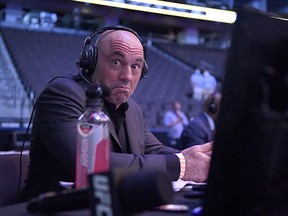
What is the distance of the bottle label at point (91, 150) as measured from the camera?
0.67 m

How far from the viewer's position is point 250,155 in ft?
1.47

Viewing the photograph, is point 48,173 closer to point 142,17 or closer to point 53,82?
point 53,82

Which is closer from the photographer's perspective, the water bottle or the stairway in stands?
the water bottle

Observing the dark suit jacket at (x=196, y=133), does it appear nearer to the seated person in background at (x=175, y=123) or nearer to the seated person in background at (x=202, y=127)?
the seated person in background at (x=202, y=127)

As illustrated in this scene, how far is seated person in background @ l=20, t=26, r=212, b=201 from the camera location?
89 cm

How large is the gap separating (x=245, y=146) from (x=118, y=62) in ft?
2.10

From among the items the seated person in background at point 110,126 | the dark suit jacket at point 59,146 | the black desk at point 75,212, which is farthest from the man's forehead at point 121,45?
the black desk at point 75,212

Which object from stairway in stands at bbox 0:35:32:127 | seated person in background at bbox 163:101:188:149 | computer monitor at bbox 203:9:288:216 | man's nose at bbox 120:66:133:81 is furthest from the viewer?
stairway in stands at bbox 0:35:32:127

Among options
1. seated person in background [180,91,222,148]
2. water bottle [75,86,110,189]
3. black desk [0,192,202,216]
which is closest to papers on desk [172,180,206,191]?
black desk [0,192,202,216]

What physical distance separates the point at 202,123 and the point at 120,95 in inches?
62.4

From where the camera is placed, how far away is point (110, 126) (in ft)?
3.40

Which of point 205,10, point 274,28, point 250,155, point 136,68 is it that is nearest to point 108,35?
point 136,68

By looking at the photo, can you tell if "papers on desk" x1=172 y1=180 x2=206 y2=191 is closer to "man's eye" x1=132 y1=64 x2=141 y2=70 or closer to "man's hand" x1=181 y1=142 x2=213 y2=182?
"man's hand" x1=181 y1=142 x2=213 y2=182

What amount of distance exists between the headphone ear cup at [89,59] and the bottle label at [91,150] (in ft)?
1.35
